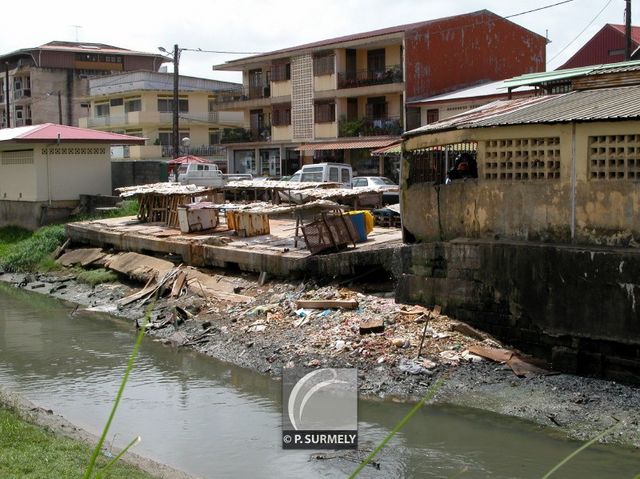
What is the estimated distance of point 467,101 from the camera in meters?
33.9

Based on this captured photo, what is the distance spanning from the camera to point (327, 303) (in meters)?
15.0

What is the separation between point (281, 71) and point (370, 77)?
631 cm

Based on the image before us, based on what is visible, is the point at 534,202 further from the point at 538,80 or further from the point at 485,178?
the point at 538,80

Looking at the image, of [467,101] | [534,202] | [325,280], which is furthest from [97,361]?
[467,101]

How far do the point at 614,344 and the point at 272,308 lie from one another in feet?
22.0

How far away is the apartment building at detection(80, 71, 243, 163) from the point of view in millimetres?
53531

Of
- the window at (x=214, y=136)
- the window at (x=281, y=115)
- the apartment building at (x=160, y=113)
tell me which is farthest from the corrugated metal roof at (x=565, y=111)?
the window at (x=214, y=136)

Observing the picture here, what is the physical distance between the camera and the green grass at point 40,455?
729cm

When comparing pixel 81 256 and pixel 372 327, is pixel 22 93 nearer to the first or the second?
pixel 81 256

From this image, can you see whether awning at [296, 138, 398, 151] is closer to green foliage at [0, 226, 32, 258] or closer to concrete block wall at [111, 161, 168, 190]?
concrete block wall at [111, 161, 168, 190]

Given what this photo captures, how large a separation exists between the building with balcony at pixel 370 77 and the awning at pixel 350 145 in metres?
0.05

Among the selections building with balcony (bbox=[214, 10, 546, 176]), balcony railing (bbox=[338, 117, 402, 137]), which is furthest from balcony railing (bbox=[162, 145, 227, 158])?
balcony railing (bbox=[338, 117, 402, 137])

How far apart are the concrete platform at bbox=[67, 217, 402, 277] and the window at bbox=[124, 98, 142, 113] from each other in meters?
28.5

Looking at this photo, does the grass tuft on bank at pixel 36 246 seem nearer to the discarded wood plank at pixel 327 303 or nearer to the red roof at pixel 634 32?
the discarded wood plank at pixel 327 303
